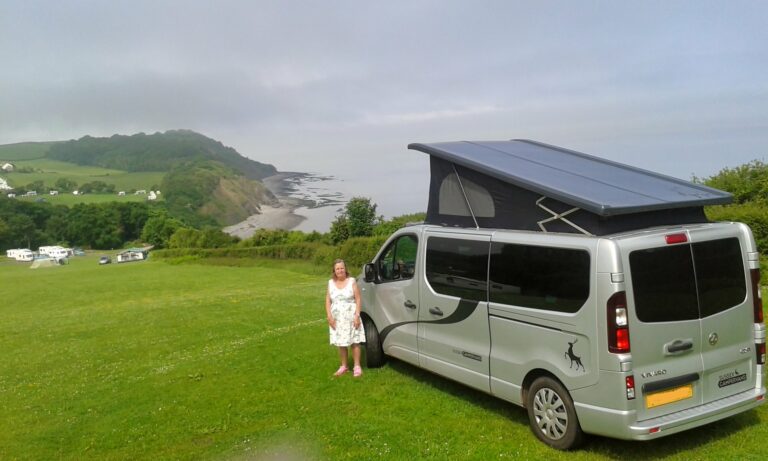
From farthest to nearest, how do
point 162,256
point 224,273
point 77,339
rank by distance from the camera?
point 162,256 → point 224,273 → point 77,339

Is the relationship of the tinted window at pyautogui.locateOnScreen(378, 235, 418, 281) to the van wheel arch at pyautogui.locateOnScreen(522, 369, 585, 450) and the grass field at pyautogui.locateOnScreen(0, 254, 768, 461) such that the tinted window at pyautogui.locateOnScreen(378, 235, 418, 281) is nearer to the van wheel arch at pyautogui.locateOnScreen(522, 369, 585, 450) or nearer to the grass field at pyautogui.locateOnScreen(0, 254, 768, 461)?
the grass field at pyautogui.locateOnScreen(0, 254, 768, 461)

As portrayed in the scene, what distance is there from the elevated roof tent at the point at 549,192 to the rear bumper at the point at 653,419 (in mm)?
1782

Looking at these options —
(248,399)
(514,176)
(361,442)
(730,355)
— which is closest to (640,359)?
(730,355)

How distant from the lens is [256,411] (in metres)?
8.05

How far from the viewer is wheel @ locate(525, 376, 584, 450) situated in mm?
5965

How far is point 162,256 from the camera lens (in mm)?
76625

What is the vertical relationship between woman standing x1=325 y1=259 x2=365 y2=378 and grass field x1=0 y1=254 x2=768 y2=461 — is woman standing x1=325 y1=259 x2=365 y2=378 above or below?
above

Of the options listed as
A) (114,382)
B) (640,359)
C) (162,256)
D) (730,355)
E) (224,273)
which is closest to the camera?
(640,359)

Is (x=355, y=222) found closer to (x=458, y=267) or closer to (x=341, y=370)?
(x=341, y=370)

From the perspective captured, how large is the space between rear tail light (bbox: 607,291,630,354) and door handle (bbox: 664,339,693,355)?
20.2 inches

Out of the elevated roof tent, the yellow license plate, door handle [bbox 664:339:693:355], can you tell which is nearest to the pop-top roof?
the elevated roof tent

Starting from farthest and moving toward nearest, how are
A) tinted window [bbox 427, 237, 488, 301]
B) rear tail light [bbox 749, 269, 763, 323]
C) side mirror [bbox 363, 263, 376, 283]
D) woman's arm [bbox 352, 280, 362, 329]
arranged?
side mirror [bbox 363, 263, 376, 283], woman's arm [bbox 352, 280, 362, 329], tinted window [bbox 427, 237, 488, 301], rear tail light [bbox 749, 269, 763, 323]

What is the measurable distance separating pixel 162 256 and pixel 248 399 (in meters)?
73.3

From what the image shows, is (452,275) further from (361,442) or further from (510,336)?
(361,442)
